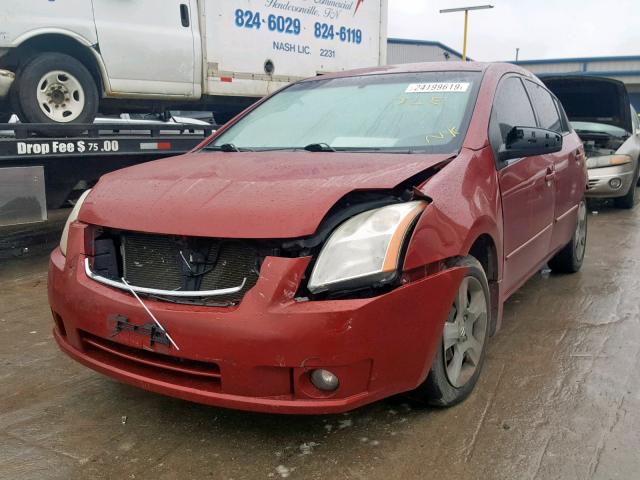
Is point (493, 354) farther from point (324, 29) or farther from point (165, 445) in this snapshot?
point (324, 29)

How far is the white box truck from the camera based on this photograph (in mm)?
5730

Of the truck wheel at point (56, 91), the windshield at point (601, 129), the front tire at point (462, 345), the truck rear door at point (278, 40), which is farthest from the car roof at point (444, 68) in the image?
the windshield at point (601, 129)

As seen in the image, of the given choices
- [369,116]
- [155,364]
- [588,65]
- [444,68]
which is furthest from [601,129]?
[588,65]

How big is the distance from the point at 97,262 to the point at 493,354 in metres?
2.25

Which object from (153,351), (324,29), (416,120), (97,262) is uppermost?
(324,29)

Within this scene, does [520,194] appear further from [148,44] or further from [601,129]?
[601,129]

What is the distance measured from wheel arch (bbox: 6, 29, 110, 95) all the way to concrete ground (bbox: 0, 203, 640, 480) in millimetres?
3277

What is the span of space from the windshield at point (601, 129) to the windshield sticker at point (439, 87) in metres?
6.60

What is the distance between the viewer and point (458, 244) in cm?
262

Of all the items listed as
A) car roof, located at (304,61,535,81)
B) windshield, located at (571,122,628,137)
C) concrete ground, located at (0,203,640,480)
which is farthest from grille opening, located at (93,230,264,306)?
windshield, located at (571,122,628,137)

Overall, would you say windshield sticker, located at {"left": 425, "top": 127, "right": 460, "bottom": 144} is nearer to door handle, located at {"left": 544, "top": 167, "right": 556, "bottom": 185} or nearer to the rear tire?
door handle, located at {"left": 544, "top": 167, "right": 556, "bottom": 185}

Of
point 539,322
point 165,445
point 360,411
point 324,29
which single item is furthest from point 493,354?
point 324,29

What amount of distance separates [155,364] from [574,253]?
3957mm

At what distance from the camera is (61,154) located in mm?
5383
